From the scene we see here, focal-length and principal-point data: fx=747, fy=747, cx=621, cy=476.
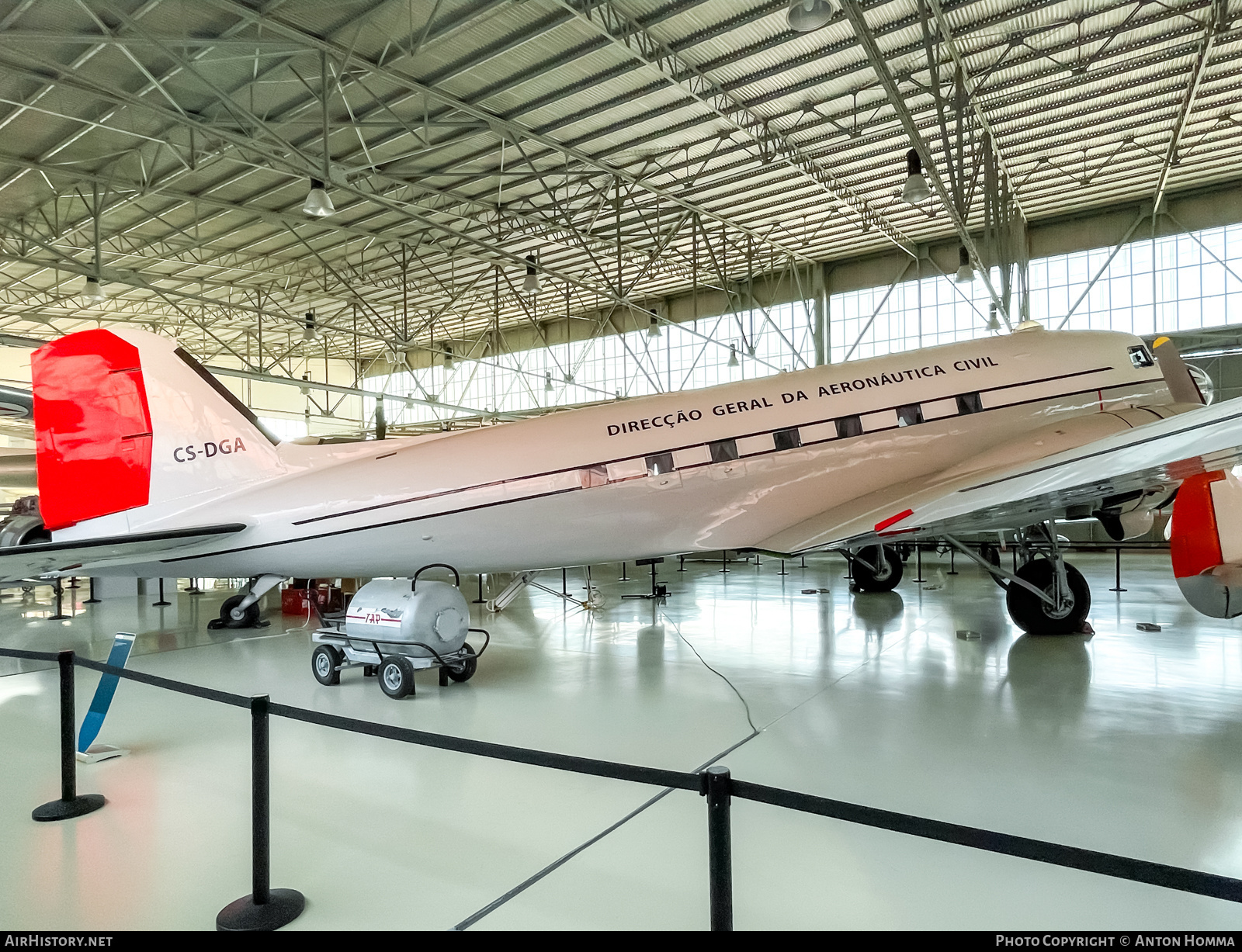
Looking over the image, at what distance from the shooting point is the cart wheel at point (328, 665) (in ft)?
26.1

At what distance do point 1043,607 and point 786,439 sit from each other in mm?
4191

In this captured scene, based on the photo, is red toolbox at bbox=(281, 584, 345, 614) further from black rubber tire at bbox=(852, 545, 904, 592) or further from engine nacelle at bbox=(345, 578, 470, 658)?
black rubber tire at bbox=(852, 545, 904, 592)

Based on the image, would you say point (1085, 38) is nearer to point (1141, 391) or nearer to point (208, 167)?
point (1141, 391)

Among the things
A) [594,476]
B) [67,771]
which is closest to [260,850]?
[67,771]

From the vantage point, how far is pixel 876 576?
1457 centimetres

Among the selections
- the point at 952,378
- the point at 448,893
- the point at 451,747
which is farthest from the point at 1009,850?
the point at 952,378

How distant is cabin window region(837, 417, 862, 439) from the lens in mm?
8781

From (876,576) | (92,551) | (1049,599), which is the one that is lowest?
(876,576)

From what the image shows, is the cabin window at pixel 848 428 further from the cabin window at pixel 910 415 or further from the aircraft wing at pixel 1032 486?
the aircraft wing at pixel 1032 486

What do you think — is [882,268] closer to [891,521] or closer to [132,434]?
[891,521]

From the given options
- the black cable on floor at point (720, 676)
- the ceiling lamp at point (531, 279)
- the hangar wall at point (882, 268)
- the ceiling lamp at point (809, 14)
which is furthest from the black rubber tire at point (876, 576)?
the hangar wall at point (882, 268)

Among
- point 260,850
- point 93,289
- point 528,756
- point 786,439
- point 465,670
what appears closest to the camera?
point 528,756

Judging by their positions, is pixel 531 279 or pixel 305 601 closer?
pixel 305 601

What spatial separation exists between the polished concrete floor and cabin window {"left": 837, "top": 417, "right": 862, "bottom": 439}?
260cm
